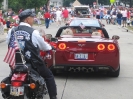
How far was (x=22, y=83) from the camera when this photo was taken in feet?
18.1

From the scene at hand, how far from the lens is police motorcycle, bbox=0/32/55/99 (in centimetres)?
553

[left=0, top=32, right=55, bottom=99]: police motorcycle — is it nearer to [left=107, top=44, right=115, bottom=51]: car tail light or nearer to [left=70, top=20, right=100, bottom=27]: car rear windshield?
[left=107, top=44, right=115, bottom=51]: car tail light

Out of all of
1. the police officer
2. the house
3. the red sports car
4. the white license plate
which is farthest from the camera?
the house

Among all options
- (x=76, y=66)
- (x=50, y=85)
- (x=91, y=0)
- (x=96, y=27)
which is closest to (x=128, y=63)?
(x=96, y=27)

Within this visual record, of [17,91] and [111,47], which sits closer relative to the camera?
[17,91]

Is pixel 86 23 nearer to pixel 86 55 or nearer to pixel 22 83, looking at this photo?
pixel 86 55

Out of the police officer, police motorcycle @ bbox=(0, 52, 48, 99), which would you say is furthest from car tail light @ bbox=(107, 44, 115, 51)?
police motorcycle @ bbox=(0, 52, 48, 99)

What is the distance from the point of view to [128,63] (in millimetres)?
11656

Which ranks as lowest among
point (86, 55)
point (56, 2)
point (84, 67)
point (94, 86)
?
point (56, 2)

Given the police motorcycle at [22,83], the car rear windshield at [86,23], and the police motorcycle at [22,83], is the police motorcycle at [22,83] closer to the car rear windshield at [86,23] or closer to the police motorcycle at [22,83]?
the police motorcycle at [22,83]

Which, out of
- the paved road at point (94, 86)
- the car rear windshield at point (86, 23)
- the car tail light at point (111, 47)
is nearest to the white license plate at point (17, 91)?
the paved road at point (94, 86)

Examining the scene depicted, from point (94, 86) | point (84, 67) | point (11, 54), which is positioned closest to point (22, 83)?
point (11, 54)

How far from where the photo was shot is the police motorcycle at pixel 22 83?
218 inches

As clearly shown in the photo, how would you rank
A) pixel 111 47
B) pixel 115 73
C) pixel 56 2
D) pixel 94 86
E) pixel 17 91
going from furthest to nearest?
pixel 56 2
pixel 115 73
pixel 111 47
pixel 94 86
pixel 17 91
